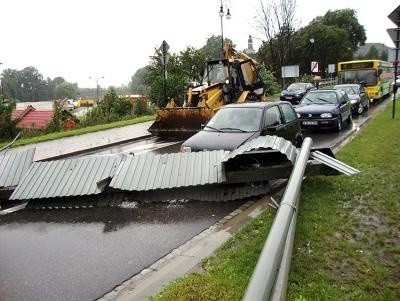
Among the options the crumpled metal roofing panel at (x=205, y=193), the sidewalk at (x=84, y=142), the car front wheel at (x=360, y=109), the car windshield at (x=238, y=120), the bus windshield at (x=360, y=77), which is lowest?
the crumpled metal roofing panel at (x=205, y=193)

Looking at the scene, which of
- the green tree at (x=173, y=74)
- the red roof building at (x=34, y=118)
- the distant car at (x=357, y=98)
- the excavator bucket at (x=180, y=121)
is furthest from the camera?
the green tree at (x=173, y=74)

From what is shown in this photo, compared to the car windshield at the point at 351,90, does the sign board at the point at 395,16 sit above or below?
above

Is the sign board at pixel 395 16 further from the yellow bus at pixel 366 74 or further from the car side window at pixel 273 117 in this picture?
the yellow bus at pixel 366 74

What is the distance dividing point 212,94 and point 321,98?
15.1ft

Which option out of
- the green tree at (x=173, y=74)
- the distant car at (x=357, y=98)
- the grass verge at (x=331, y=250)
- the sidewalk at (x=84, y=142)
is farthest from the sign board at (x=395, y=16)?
the green tree at (x=173, y=74)

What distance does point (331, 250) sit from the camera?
5191 millimetres

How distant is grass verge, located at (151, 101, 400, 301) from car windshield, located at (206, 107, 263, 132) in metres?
2.32

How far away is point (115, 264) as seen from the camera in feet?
17.7

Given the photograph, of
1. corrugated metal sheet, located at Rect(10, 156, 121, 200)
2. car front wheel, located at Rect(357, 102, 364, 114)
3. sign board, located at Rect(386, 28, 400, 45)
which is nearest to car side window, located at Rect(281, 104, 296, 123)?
corrugated metal sheet, located at Rect(10, 156, 121, 200)

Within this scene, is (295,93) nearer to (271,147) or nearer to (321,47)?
(271,147)

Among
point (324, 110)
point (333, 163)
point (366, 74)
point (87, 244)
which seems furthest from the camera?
point (366, 74)

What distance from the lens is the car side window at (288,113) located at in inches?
439

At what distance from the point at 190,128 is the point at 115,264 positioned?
461 inches

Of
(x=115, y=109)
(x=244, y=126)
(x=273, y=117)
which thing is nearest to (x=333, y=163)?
(x=244, y=126)
